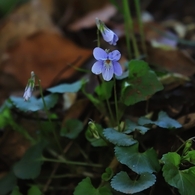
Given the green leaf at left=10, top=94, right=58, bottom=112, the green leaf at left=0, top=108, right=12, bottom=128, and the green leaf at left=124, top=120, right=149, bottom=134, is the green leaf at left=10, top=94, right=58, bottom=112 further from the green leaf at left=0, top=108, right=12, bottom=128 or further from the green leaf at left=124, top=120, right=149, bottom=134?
the green leaf at left=124, top=120, right=149, bottom=134

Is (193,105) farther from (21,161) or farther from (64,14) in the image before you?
(64,14)

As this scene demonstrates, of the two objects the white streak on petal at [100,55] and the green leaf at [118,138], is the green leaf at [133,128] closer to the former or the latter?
the green leaf at [118,138]

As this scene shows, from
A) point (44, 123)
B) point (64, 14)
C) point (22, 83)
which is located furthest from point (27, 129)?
point (64, 14)

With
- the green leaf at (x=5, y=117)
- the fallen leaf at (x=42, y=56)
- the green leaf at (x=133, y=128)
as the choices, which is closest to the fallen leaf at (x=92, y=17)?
the fallen leaf at (x=42, y=56)

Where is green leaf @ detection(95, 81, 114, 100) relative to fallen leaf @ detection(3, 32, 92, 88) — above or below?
above

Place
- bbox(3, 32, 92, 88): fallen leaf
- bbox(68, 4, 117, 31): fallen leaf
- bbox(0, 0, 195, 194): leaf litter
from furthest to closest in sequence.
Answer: bbox(68, 4, 117, 31): fallen leaf → bbox(3, 32, 92, 88): fallen leaf → bbox(0, 0, 195, 194): leaf litter

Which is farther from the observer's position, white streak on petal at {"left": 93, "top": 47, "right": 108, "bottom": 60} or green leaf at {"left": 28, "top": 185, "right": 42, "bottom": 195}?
green leaf at {"left": 28, "top": 185, "right": 42, "bottom": 195}

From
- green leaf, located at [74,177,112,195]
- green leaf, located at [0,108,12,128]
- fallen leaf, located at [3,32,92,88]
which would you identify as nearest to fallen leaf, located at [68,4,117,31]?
fallen leaf, located at [3,32,92,88]

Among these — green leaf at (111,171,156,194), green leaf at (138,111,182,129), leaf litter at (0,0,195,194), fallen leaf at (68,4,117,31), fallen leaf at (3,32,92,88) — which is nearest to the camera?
green leaf at (111,171,156,194)
